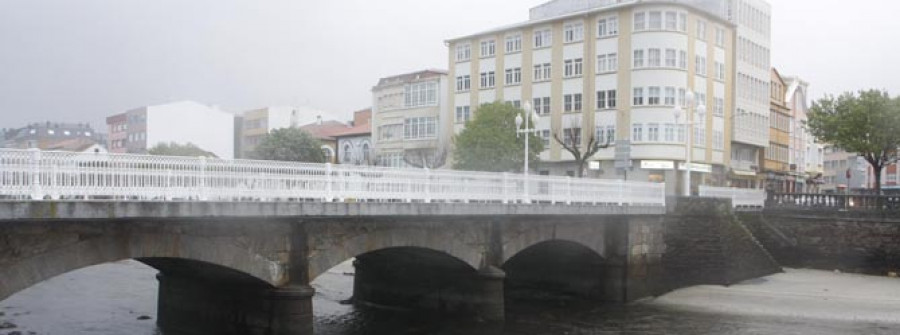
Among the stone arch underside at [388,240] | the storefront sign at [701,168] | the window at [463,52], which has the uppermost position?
the window at [463,52]

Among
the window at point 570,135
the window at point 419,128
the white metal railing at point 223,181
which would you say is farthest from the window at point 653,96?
the white metal railing at point 223,181

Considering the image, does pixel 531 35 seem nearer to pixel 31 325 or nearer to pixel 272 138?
pixel 272 138

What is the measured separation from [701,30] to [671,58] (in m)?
3.89

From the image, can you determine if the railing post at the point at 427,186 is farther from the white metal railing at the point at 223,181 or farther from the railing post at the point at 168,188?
the railing post at the point at 168,188

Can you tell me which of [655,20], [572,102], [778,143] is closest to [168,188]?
[655,20]

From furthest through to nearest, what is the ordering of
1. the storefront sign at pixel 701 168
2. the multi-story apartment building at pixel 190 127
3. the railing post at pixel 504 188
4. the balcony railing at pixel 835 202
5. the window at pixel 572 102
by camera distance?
the multi-story apartment building at pixel 190 127
the window at pixel 572 102
the storefront sign at pixel 701 168
the balcony railing at pixel 835 202
the railing post at pixel 504 188

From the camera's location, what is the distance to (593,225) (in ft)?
98.9

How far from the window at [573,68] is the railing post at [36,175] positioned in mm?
45756

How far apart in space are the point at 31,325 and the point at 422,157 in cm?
3960

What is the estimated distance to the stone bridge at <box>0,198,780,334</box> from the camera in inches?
575

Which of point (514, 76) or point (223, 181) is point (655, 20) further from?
point (223, 181)

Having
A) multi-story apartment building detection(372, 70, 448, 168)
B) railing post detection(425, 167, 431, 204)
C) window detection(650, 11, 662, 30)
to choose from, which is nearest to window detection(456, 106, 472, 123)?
multi-story apartment building detection(372, 70, 448, 168)

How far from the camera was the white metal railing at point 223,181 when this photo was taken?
1341 centimetres

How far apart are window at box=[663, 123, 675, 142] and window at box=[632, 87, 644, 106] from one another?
2174 mm
